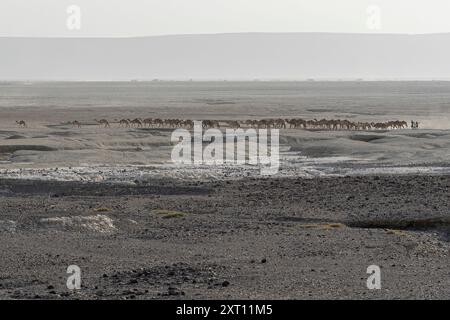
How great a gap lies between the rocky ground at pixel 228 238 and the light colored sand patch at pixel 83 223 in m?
0.03

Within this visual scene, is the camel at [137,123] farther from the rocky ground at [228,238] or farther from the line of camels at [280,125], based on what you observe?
the rocky ground at [228,238]

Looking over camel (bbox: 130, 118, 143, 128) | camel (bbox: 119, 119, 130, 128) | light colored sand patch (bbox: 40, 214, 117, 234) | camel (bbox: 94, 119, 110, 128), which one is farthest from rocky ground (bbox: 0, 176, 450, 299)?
camel (bbox: 94, 119, 110, 128)

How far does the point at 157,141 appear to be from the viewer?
42938mm

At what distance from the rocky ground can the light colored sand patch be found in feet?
0.09

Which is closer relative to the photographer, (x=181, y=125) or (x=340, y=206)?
(x=340, y=206)

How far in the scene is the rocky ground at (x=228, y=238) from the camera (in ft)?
46.1

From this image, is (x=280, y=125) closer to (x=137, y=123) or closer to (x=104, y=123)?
(x=137, y=123)

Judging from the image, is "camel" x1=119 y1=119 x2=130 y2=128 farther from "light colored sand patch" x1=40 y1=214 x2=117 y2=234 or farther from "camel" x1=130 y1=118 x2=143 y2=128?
"light colored sand patch" x1=40 y1=214 x2=117 y2=234

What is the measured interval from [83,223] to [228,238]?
326 centimetres

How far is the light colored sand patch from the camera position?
20203 mm

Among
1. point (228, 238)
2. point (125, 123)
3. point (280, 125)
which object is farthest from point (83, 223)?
point (125, 123)

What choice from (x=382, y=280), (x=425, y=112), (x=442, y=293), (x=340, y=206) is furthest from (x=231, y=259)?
(x=425, y=112)
